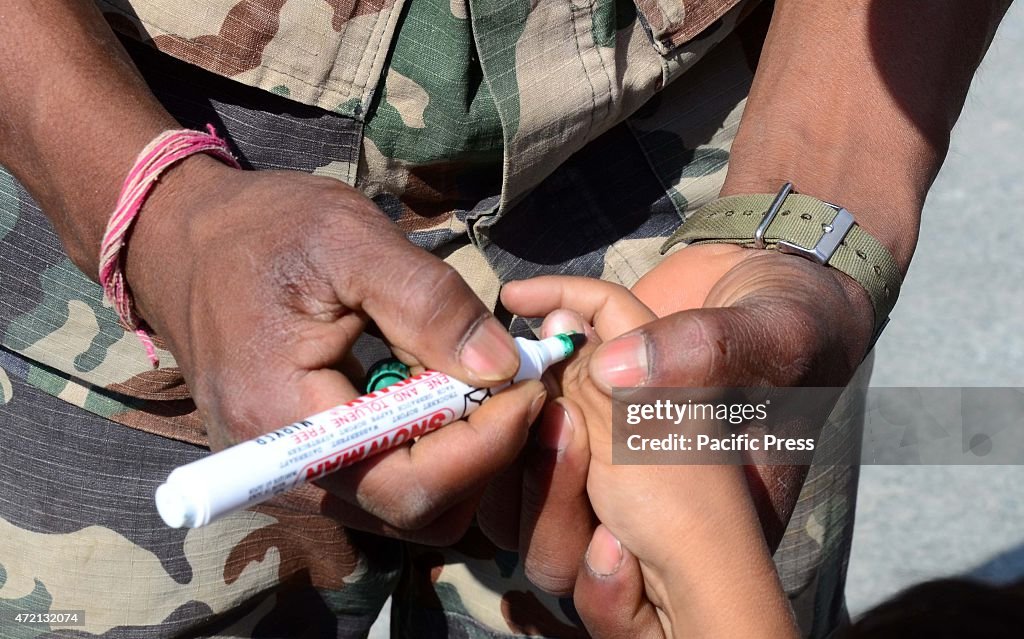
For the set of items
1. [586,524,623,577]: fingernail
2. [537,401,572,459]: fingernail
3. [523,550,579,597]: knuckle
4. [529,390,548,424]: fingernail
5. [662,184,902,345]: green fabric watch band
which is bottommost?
[523,550,579,597]: knuckle

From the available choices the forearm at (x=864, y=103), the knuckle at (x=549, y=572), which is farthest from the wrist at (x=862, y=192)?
the knuckle at (x=549, y=572)

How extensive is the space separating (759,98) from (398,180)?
1.49ft

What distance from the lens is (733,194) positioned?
49.0 inches

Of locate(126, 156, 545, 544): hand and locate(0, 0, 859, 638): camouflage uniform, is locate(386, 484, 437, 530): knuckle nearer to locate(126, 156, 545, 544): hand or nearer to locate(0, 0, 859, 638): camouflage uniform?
locate(126, 156, 545, 544): hand

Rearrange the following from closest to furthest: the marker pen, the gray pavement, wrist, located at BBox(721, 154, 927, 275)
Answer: the marker pen < wrist, located at BBox(721, 154, 927, 275) < the gray pavement

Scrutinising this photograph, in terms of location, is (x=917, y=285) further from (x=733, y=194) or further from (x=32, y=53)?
(x=32, y=53)

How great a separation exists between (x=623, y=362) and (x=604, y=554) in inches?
9.1

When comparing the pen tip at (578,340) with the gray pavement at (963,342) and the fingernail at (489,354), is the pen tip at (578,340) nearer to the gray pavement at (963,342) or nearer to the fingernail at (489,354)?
the fingernail at (489,354)

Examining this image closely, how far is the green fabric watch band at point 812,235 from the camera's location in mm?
1144

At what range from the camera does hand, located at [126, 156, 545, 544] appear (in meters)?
0.87

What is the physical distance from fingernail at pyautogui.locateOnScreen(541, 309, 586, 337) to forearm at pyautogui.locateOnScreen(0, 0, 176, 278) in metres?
0.44

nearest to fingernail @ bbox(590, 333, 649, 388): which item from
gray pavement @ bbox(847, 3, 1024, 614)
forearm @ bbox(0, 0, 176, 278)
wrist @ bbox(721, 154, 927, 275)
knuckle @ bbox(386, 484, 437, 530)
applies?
knuckle @ bbox(386, 484, 437, 530)

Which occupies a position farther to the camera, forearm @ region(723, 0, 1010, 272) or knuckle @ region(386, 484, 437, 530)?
forearm @ region(723, 0, 1010, 272)

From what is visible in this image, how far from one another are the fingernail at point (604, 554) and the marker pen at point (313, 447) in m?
0.22
